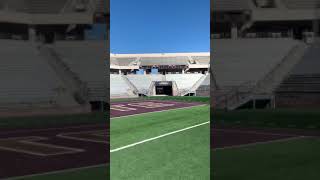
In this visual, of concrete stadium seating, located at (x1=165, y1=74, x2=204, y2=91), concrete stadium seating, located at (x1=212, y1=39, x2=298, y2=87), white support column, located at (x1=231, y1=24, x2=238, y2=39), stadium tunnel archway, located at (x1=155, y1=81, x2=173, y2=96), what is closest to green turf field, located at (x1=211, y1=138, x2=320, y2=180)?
concrete stadium seating, located at (x1=212, y1=39, x2=298, y2=87)

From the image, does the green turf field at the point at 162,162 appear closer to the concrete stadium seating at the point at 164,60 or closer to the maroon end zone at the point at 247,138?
the maroon end zone at the point at 247,138

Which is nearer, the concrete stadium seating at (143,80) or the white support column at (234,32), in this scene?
the white support column at (234,32)

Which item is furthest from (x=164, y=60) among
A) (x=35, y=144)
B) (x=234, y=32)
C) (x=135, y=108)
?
(x=35, y=144)

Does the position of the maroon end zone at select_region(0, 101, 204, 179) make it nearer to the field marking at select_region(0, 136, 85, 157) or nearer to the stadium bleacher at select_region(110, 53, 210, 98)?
the field marking at select_region(0, 136, 85, 157)

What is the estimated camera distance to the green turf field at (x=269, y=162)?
1761mm

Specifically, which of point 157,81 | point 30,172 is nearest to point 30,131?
point 30,172

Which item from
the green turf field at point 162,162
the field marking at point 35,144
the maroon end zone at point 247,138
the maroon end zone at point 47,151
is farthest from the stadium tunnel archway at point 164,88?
the green turf field at point 162,162

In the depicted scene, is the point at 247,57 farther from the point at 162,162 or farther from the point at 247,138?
the point at 162,162

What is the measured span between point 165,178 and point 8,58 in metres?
7.44

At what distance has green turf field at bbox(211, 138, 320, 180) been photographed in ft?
5.78

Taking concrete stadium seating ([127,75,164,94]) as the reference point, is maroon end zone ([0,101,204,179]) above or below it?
below

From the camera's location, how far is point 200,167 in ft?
6.28

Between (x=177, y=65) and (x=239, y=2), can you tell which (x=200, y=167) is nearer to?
(x=239, y=2)

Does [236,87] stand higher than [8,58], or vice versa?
[8,58]
